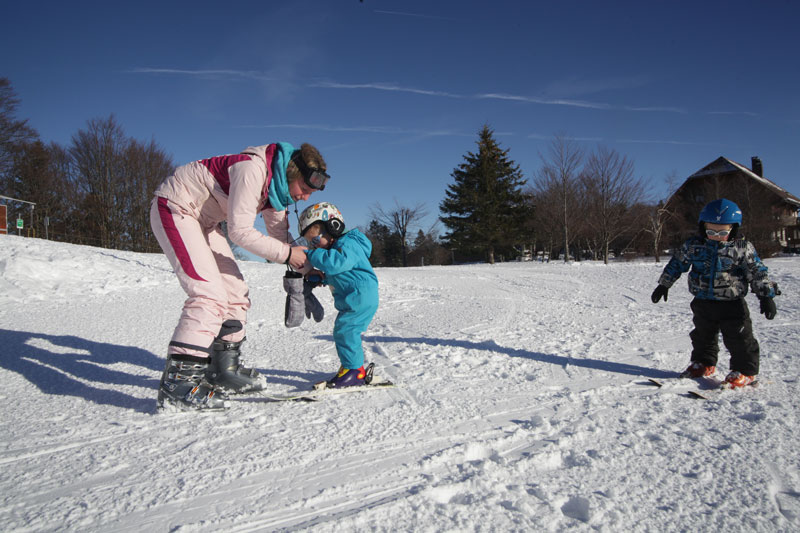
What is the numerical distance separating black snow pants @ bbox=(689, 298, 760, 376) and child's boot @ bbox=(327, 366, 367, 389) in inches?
95.7

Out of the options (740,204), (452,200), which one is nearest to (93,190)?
(452,200)

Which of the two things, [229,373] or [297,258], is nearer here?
[297,258]

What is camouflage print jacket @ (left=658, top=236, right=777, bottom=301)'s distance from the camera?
9.19 ft

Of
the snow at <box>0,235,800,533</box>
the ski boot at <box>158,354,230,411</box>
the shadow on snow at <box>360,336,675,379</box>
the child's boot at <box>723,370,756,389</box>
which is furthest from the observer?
the shadow on snow at <box>360,336,675,379</box>

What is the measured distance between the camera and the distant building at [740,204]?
76.0 ft

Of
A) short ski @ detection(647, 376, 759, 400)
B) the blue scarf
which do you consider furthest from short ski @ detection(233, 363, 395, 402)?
short ski @ detection(647, 376, 759, 400)

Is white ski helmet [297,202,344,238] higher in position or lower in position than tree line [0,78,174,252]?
lower

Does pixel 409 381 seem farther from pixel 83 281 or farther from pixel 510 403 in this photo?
pixel 83 281

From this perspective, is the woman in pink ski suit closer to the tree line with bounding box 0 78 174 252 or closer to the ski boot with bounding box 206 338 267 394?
the ski boot with bounding box 206 338 267 394

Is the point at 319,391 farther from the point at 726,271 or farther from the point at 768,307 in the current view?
the point at 768,307

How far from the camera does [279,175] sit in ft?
8.49

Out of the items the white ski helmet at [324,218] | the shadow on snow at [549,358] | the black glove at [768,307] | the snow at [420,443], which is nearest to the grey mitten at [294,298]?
the white ski helmet at [324,218]

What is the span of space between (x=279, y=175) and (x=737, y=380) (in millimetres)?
3226

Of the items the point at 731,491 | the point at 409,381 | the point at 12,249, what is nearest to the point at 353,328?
the point at 409,381
